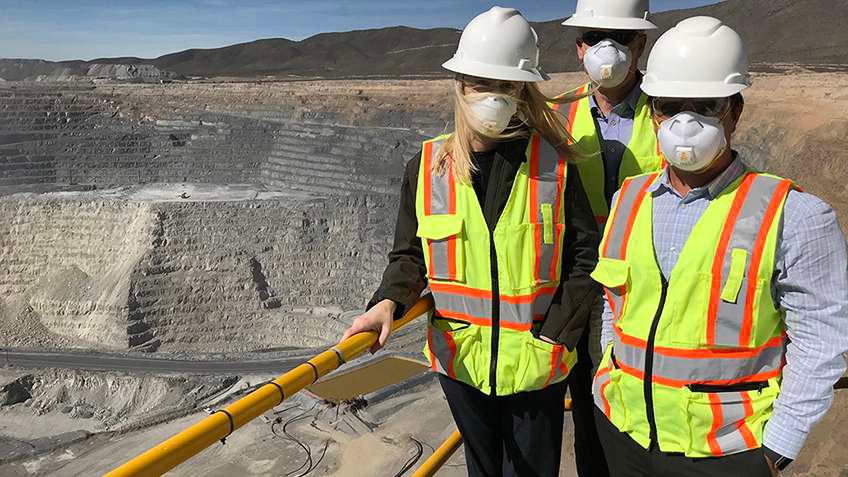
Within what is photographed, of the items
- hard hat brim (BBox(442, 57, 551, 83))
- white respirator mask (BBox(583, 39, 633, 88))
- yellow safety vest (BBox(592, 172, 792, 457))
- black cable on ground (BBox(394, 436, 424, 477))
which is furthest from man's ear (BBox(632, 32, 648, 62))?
black cable on ground (BBox(394, 436, 424, 477))

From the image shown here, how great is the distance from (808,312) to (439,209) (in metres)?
1.20

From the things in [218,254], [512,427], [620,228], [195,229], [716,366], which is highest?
[620,228]

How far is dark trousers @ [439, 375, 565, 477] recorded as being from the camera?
2580 millimetres

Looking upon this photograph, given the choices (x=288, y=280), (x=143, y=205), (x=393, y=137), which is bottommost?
(x=288, y=280)

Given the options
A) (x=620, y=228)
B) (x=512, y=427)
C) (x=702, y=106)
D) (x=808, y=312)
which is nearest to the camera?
(x=808, y=312)

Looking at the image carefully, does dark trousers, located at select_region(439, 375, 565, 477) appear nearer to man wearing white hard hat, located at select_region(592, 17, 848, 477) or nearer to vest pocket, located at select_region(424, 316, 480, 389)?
vest pocket, located at select_region(424, 316, 480, 389)

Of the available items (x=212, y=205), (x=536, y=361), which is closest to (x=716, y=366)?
(x=536, y=361)

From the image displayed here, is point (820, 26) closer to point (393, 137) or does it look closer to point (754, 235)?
point (393, 137)

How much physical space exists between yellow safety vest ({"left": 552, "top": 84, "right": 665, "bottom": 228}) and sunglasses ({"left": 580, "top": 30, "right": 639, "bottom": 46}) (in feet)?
1.07

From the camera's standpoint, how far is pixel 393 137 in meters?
30.1

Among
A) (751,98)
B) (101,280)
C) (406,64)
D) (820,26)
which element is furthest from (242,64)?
(751,98)

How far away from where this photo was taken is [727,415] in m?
2.03

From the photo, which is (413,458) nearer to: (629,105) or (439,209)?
(629,105)

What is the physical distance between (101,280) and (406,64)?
170 feet
